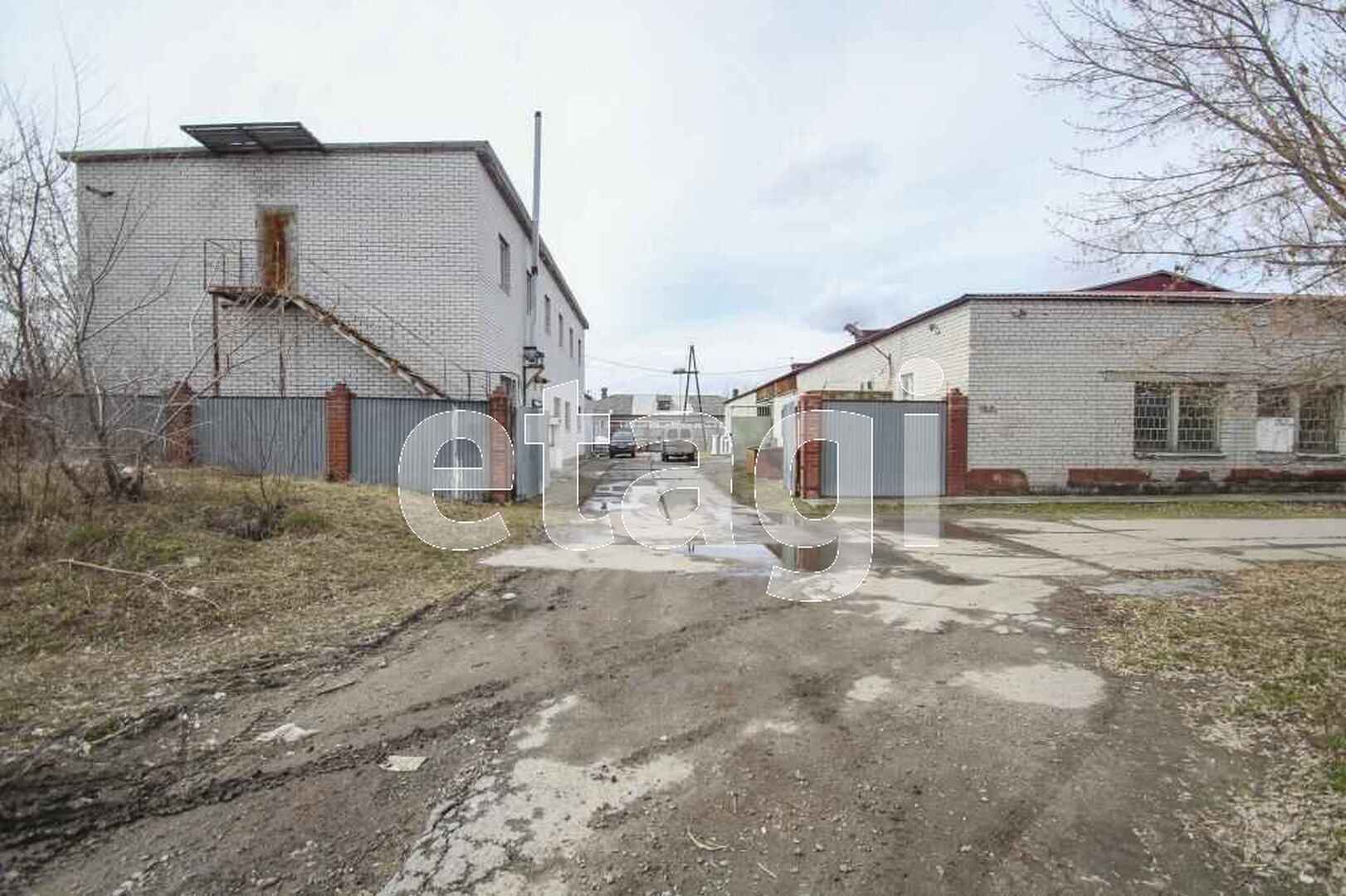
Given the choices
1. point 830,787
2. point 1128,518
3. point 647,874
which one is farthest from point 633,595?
point 1128,518

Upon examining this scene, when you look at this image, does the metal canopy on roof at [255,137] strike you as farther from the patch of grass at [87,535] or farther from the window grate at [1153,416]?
the window grate at [1153,416]

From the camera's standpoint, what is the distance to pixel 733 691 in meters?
3.81

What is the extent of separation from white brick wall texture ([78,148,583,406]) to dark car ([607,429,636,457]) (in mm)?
16013

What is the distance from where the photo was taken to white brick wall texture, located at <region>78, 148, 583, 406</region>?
1234 cm

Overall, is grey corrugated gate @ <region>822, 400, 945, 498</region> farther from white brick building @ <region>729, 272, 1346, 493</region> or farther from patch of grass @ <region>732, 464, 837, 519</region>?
patch of grass @ <region>732, 464, 837, 519</region>

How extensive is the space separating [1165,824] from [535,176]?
16049mm

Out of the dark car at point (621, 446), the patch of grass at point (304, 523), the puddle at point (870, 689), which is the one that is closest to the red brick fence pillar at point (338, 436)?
the patch of grass at point (304, 523)

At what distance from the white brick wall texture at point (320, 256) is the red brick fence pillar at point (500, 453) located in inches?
67.2

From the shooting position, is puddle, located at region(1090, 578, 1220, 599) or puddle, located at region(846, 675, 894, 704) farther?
puddle, located at region(1090, 578, 1220, 599)

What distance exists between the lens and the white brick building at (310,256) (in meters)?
12.3

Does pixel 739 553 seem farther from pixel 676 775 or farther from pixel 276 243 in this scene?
pixel 276 243

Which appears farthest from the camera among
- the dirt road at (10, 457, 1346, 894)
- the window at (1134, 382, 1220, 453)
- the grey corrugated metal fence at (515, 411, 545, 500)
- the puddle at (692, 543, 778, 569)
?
the window at (1134, 382, 1220, 453)

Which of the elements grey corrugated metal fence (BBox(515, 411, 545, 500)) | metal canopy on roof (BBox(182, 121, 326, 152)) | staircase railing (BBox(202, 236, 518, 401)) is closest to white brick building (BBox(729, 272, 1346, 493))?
grey corrugated metal fence (BBox(515, 411, 545, 500))

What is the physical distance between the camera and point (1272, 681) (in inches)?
151
